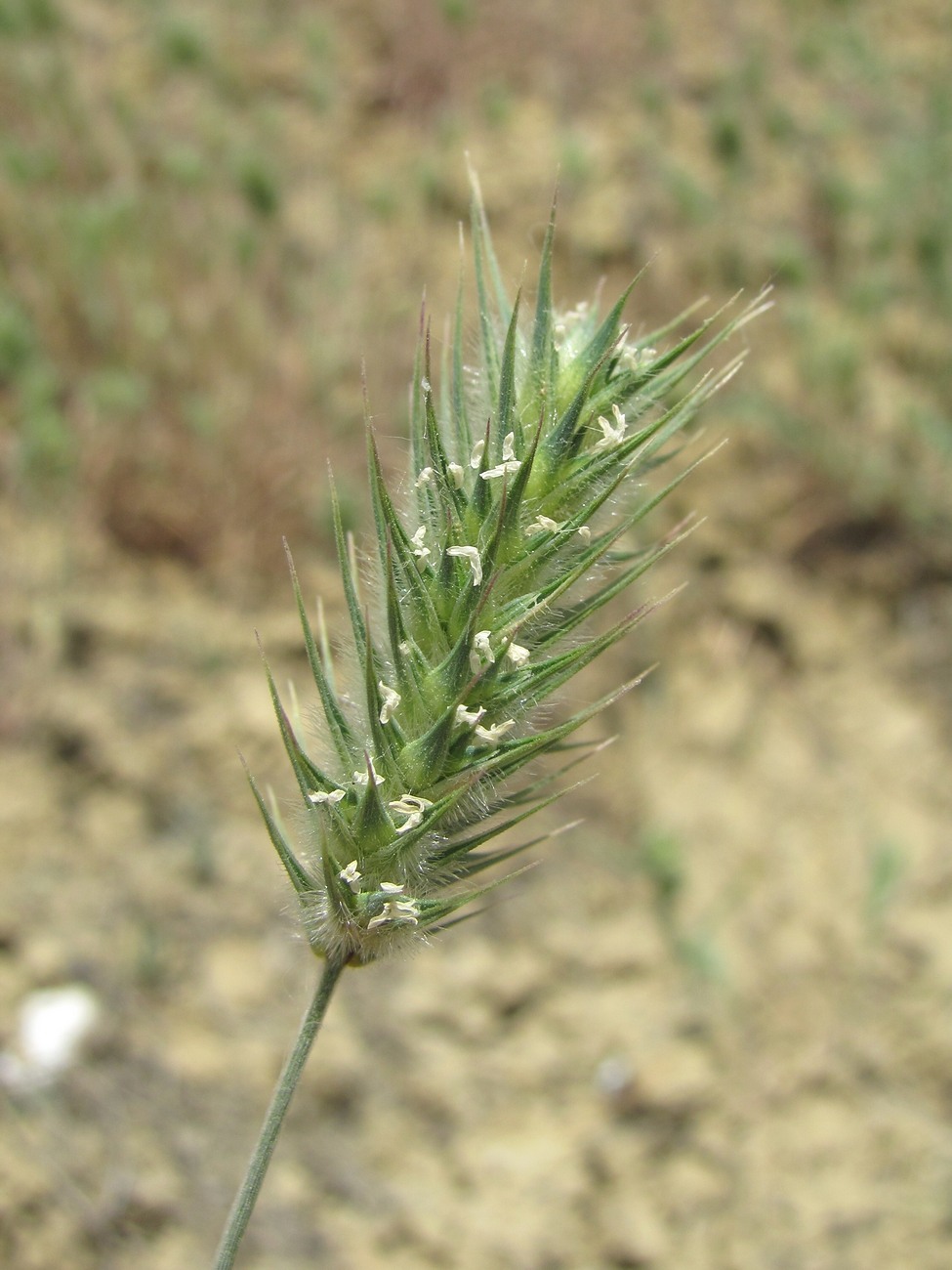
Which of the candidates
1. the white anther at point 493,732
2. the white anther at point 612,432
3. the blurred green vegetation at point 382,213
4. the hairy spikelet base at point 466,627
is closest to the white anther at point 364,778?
the hairy spikelet base at point 466,627

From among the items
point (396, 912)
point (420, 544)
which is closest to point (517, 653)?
point (420, 544)

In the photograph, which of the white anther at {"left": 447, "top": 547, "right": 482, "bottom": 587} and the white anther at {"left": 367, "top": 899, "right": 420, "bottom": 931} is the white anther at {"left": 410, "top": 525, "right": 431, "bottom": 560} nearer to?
the white anther at {"left": 447, "top": 547, "right": 482, "bottom": 587}

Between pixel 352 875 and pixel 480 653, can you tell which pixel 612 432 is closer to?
pixel 480 653

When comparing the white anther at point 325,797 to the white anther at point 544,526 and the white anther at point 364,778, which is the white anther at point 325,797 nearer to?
the white anther at point 364,778

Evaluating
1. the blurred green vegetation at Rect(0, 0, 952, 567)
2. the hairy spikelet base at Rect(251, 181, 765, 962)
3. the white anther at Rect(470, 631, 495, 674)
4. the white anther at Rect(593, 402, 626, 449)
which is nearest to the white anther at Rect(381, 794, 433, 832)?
the hairy spikelet base at Rect(251, 181, 765, 962)

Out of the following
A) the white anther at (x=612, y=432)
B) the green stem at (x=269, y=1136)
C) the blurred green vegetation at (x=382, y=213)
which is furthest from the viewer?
the blurred green vegetation at (x=382, y=213)

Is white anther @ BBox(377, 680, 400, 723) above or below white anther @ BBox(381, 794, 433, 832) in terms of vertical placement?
above

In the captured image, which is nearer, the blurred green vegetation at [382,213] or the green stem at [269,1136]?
the green stem at [269,1136]
